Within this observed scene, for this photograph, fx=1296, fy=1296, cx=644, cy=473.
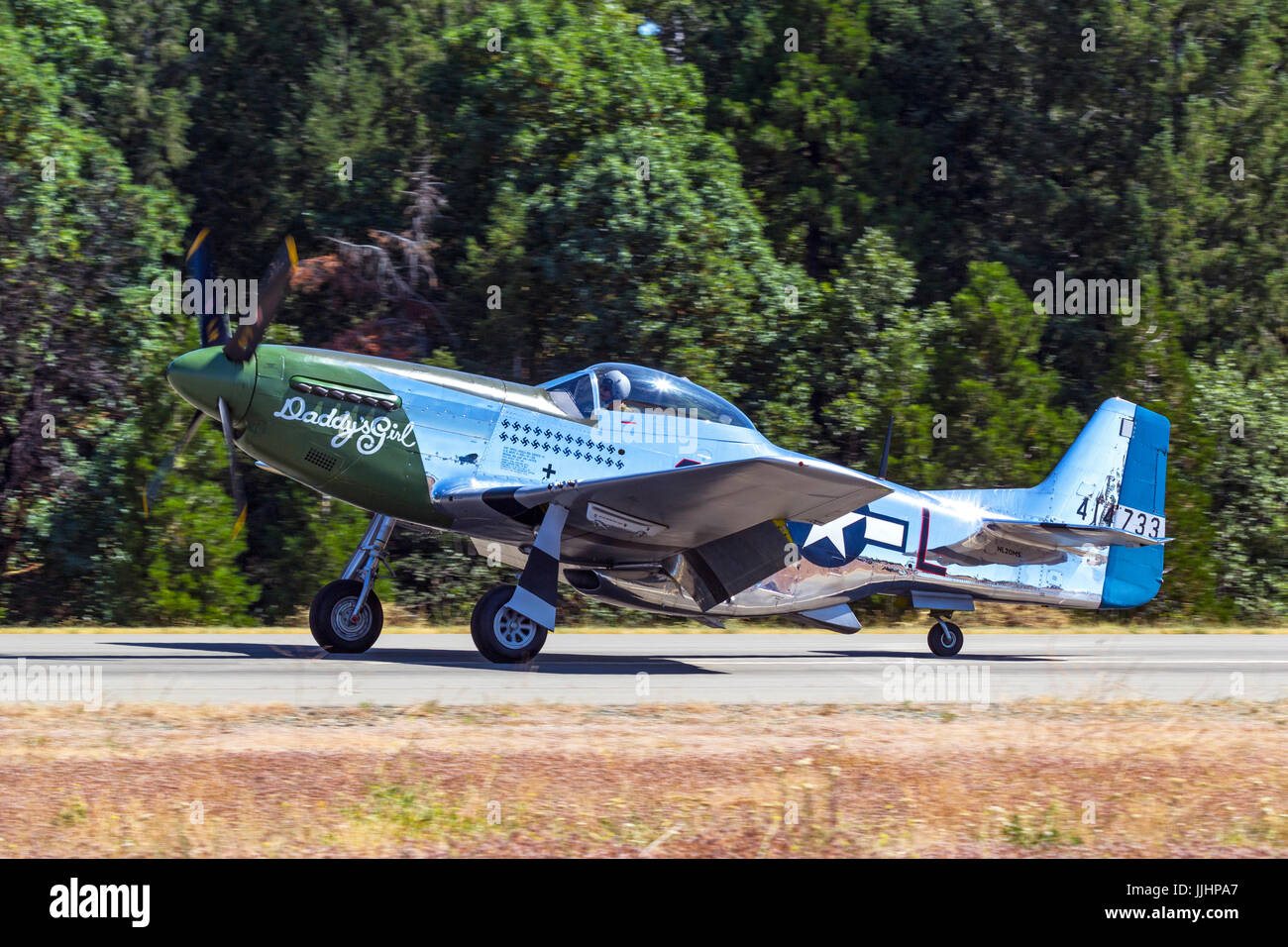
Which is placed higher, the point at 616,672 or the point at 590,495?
the point at 590,495

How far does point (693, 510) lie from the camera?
11.5m

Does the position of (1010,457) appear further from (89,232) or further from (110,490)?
(89,232)

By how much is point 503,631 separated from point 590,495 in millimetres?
1412

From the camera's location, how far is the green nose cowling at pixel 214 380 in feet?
36.2

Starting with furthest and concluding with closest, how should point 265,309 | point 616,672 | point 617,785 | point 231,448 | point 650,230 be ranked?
point 650,230 < point 616,672 < point 231,448 < point 265,309 < point 617,785

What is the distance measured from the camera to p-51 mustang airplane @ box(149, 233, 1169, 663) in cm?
1113

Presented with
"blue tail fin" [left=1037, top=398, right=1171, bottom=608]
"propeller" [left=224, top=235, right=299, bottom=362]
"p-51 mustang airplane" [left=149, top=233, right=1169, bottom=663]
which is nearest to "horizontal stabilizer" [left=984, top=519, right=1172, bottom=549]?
"p-51 mustang airplane" [left=149, top=233, right=1169, bottom=663]

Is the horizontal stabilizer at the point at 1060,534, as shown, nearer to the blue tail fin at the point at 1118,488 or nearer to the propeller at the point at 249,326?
the blue tail fin at the point at 1118,488

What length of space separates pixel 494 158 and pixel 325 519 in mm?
7869

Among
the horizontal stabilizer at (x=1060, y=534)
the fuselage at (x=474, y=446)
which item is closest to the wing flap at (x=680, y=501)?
the fuselage at (x=474, y=446)

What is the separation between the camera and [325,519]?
19047 millimetres

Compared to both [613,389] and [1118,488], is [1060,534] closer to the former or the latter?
[1118,488]

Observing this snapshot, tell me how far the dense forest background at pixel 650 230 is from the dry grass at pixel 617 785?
1080 cm

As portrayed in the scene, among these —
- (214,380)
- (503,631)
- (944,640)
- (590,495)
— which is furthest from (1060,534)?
(214,380)
